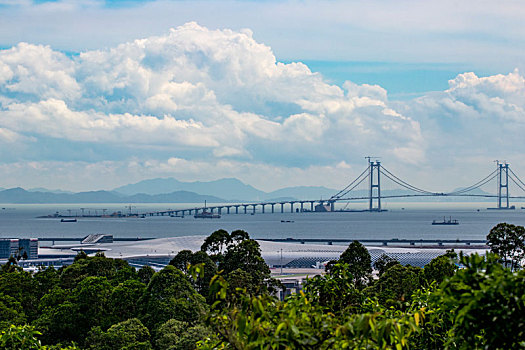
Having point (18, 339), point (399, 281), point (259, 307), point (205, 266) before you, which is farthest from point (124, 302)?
point (259, 307)

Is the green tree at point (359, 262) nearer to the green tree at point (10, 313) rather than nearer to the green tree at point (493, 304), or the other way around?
the green tree at point (10, 313)

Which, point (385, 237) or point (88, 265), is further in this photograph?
point (385, 237)

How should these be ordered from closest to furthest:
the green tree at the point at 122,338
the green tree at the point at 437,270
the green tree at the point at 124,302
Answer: the green tree at the point at 122,338
the green tree at the point at 124,302
the green tree at the point at 437,270

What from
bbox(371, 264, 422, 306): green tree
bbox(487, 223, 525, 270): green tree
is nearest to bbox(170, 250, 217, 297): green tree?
bbox(371, 264, 422, 306): green tree

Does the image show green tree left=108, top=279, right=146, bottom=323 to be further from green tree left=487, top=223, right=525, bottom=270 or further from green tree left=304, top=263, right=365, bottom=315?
green tree left=487, top=223, right=525, bottom=270

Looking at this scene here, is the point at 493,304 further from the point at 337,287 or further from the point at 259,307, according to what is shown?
the point at 337,287

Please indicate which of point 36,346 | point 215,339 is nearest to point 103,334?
point 36,346

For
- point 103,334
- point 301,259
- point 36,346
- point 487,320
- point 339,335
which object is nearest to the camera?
point 487,320

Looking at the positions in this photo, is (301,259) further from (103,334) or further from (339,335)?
(339,335)

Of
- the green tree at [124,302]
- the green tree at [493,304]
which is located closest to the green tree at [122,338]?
the green tree at [124,302]
